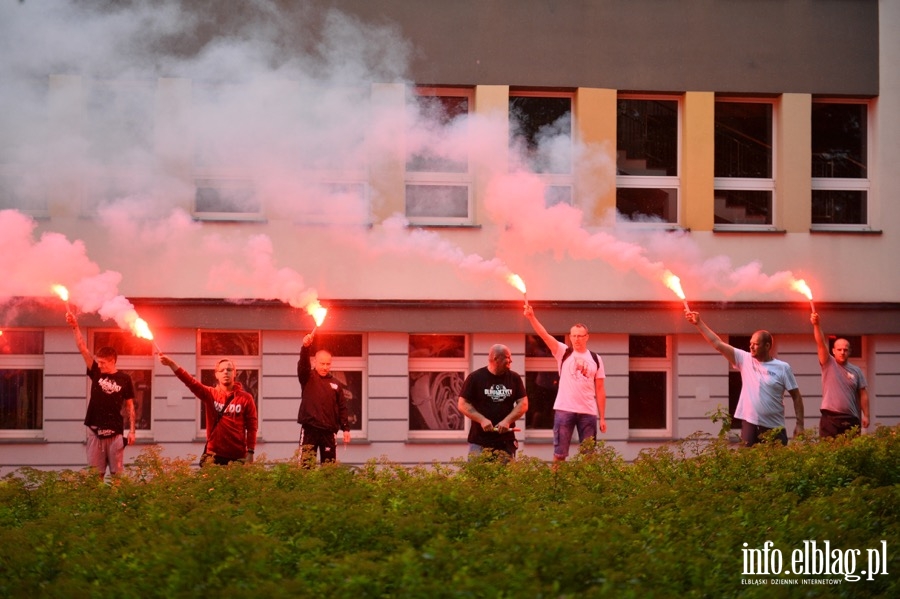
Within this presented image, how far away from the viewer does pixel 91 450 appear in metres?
14.5

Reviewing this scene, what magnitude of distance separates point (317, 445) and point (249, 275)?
4169 millimetres

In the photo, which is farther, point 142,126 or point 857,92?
point 857,92

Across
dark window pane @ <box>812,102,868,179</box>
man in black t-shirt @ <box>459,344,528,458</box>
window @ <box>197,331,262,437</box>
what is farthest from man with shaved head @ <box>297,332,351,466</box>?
dark window pane @ <box>812,102,868,179</box>

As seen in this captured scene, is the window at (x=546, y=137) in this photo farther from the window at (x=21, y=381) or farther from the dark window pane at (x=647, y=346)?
the window at (x=21, y=381)

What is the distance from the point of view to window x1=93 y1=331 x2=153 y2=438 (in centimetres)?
1822

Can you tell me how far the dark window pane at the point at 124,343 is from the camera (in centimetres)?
1822

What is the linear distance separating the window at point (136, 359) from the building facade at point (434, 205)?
0.04 m

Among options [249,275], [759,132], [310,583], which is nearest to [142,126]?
[249,275]

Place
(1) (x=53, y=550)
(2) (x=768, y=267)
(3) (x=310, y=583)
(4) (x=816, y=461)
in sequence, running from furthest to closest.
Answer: (2) (x=768, y=267) → (4) (x=816, y=461) → (1) (x=53, y=550) → (3) (x=310, y=583)

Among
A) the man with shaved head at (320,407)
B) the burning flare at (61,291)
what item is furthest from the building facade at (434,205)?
the man with shaved head at (320,407)

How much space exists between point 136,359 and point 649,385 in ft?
23.7

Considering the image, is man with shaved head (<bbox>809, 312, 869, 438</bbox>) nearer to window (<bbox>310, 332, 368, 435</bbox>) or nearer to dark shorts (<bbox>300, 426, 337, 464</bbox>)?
dark shorts (<bbox>300, 426, 337, 464</bbox>)

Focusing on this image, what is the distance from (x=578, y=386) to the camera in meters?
14.2

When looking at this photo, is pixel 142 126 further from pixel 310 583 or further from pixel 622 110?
pixel 310 583
